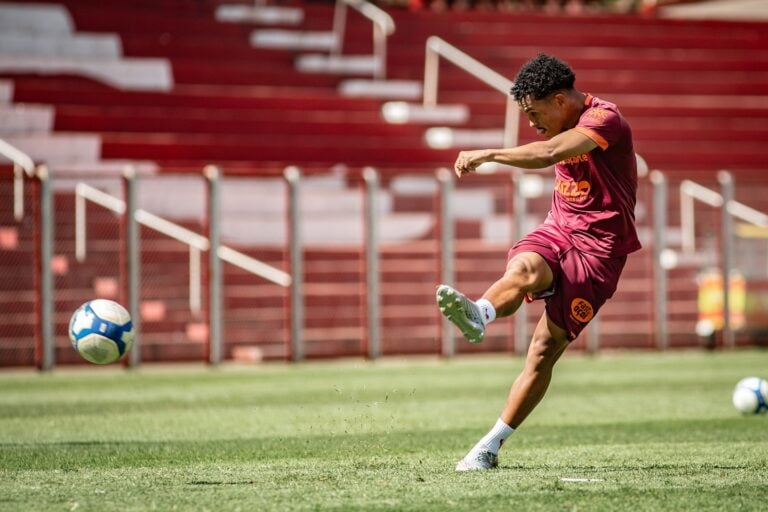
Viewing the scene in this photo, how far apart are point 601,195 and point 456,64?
16.0 metres

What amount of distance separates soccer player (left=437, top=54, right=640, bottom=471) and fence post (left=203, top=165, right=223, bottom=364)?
9.47 metres

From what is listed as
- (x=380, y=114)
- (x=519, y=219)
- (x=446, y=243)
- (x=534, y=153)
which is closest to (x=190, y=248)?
(x=446, y=243)

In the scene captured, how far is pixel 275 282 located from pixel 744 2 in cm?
1318

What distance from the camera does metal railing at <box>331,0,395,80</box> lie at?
22.1m

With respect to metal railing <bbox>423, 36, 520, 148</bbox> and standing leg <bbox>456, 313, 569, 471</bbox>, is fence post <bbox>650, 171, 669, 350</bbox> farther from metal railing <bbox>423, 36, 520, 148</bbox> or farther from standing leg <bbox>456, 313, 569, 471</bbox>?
standing leg <bbox>456, 313, 569, 471</bbox>

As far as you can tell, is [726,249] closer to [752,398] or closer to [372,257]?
[372,257]

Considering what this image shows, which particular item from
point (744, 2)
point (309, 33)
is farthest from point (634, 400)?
point (744, 2)

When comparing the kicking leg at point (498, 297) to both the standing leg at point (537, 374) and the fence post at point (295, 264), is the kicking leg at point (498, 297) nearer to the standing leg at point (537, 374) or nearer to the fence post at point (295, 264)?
the standing leg at point (537, 374)

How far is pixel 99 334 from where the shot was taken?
7422 millimetres

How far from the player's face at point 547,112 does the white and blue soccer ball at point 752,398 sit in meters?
3.73

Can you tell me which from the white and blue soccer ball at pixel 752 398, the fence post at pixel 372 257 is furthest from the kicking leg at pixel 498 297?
the fence post at pixel 372 257

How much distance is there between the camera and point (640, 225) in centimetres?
1955

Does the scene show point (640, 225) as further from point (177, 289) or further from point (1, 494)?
point (1, 494)

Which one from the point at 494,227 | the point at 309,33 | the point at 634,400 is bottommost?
the point at 634,400
